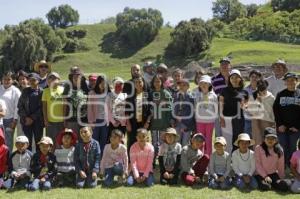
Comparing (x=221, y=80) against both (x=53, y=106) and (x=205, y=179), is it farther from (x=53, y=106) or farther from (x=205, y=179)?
(x=53, y=106)

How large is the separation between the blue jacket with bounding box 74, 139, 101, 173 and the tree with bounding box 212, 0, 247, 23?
293 ft

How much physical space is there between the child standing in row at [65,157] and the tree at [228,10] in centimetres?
8911

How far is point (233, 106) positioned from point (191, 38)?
5387 cm

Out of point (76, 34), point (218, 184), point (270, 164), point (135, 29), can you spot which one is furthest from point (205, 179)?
point (76, 34)

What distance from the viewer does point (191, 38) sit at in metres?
61.7

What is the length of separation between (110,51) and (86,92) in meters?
63.0

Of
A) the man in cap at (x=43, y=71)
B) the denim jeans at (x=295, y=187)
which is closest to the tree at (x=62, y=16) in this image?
the man in cap at (x=43, y=71)

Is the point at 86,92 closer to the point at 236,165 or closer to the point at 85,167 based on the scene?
the point at 85,167

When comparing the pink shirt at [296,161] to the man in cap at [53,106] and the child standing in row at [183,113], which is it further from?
the man in cap at [53,106]

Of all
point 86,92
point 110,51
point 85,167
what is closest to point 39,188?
point 85,167

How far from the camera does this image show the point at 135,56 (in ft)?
220

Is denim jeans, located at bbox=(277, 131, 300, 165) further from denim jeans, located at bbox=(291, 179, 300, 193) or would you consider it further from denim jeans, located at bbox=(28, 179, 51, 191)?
denim jeans, located at bbox=(28, 179, 51, 191)

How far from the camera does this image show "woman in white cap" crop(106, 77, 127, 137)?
28.8 feet

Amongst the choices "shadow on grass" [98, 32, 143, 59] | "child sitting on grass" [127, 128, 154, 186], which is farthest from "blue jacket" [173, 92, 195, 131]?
"shadow on grass" [98, 32, 143, 59]
